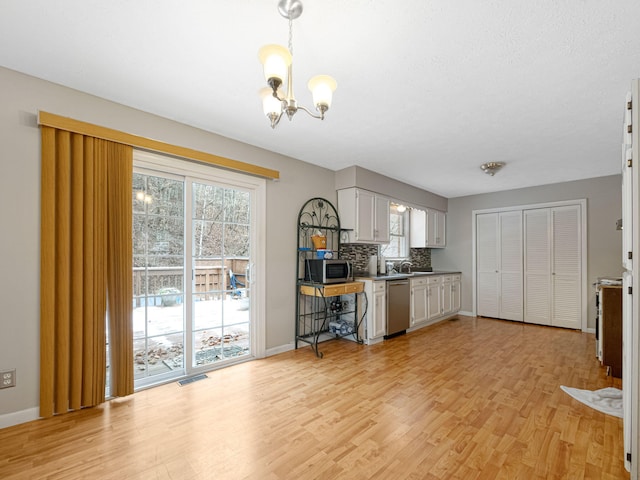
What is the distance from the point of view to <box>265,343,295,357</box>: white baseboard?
3.60 m

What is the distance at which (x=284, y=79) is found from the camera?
1.43 m

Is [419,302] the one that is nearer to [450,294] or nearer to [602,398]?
[450,294]

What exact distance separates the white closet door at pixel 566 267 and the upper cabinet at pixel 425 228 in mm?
1871

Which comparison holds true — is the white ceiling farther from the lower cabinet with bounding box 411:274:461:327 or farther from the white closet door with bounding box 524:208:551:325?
the lower cabinet with bounding box 411:274:461:327

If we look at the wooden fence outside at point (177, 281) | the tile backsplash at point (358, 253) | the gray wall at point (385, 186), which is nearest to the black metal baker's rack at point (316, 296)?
the tile backsplash at point (358, 253)

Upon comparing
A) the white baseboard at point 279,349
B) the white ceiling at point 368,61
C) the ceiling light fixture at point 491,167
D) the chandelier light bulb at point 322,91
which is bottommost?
the white baseboard at point 279,349

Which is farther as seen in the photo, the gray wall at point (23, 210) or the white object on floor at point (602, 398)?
the white object on floor at point (602, 398)

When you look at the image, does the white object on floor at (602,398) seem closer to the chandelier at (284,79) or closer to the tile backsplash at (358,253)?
the tile backsplash at (358,253)

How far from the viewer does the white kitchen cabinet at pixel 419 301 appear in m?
4.80

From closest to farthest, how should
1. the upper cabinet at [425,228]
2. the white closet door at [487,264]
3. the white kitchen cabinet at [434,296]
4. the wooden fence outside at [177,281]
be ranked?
the wooden fence outside at [177,281] → the white kitchen cabinet at [434,296] → the white closet door at [487,264] → the upper cabinet at [425,228]

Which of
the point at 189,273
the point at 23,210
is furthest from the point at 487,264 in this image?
the point at 23,210

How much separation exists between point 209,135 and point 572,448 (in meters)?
3.86

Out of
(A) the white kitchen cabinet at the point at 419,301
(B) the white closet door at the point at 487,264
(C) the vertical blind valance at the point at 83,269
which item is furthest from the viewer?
(B) the white closet door at the point at 487,264

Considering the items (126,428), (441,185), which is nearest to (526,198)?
(441,185)
